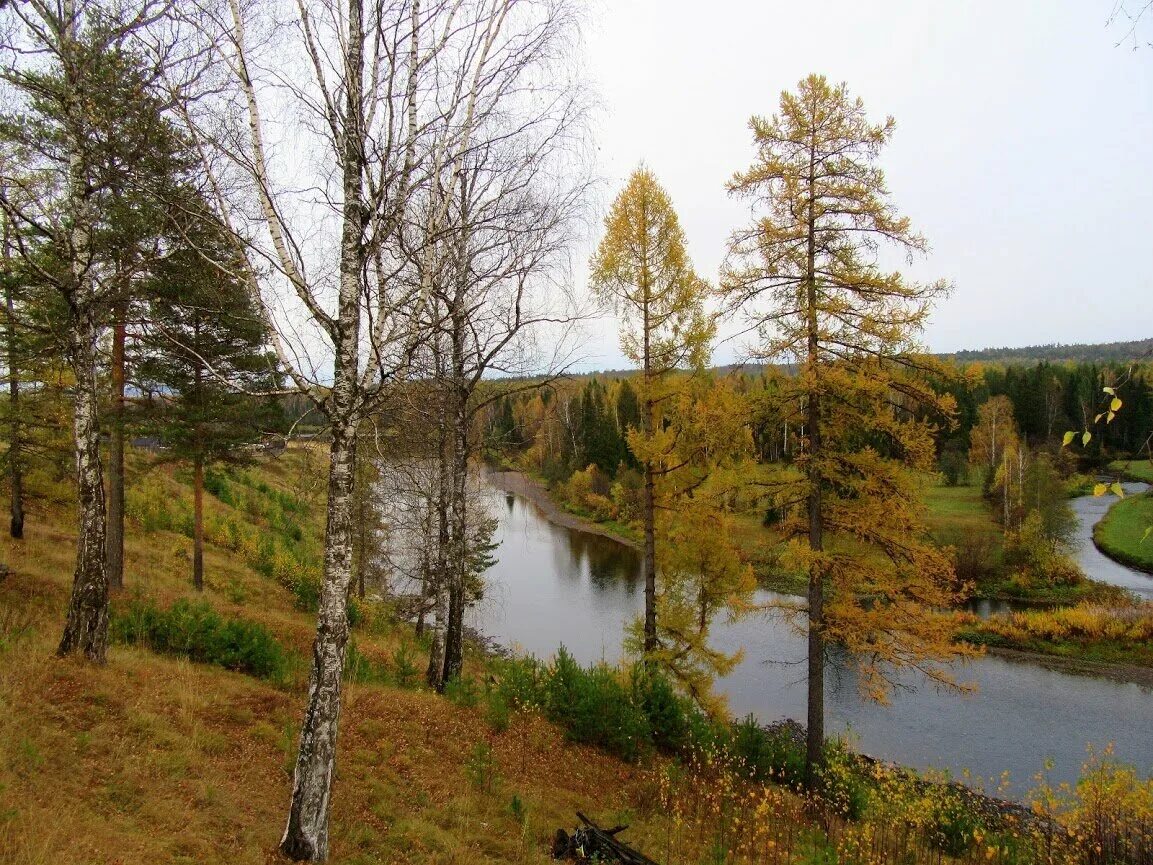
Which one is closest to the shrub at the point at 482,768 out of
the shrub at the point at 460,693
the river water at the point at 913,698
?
the shrub at the point at 460,693

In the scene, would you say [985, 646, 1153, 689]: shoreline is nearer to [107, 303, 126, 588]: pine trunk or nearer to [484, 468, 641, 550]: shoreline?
[484, 468, 641, 550]: shoreline

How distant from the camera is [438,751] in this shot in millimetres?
8039

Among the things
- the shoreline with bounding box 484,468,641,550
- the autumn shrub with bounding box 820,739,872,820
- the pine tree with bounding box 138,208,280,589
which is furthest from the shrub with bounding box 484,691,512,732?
the shoreline with bounding box 484,468,641,550

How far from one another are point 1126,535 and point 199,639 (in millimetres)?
48496

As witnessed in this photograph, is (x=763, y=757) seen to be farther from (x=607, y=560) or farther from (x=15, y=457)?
(x=607, y=560)

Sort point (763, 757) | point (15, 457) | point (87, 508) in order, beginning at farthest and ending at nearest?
point (15, 457) → point (763, 757) → point (87, 508)

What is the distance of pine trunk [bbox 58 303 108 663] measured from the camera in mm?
7039

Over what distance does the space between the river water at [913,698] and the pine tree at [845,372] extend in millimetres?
1374

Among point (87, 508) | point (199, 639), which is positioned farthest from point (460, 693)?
point (87, 508)

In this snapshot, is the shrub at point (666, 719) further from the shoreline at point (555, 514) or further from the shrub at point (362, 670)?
the shoreline at point (555, 514)

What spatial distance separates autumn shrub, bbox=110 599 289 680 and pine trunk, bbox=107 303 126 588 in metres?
3.63

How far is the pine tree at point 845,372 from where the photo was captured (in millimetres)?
9758

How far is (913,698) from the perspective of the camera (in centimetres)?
1933

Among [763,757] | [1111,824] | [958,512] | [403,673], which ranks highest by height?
[403,673]
